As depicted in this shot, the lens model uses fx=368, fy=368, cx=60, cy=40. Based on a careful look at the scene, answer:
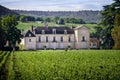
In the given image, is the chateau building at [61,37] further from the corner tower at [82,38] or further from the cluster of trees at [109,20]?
the cluster of trees at [109,20]

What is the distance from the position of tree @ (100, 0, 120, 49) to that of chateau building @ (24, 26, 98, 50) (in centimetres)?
1606

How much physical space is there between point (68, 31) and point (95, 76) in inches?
3045

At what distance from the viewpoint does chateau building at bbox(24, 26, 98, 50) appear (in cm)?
9606

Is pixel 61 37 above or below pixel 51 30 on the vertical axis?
below

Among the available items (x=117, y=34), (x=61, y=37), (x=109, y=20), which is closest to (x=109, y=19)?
(x=109, y=20)

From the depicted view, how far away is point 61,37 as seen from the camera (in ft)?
323

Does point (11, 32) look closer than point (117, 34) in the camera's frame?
No

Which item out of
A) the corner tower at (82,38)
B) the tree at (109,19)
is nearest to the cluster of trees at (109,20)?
the tree at (109,19)

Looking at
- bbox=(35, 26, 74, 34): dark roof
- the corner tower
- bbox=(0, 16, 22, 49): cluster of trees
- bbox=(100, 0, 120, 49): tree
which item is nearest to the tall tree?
bbox=(100, 0, 120, 49): tree

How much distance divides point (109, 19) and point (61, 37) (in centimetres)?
2212

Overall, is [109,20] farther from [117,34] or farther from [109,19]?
[117,34]

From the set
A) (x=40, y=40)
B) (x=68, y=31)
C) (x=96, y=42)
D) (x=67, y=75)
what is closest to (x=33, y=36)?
(x=40, y=40)

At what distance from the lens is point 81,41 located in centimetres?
9744

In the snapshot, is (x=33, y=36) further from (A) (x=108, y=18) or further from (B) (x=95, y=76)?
(B) (x=95, y=76)
